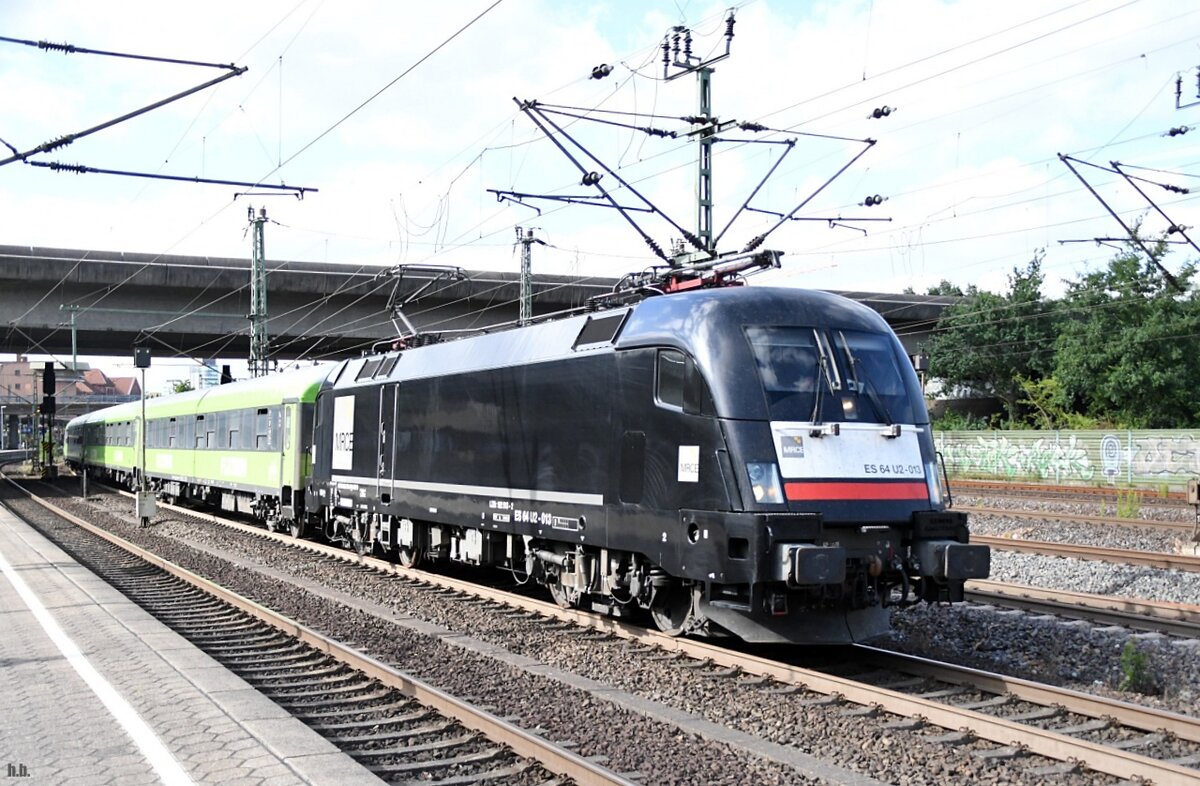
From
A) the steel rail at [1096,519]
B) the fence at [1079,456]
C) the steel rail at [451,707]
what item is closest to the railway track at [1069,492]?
the fence at [1079,456]

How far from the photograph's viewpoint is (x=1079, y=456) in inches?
1388

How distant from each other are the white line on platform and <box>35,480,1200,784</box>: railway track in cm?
450

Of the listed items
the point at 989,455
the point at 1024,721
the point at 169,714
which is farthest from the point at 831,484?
the point at 989,455

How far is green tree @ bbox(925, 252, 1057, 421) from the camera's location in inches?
2003

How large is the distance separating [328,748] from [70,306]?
120 feet

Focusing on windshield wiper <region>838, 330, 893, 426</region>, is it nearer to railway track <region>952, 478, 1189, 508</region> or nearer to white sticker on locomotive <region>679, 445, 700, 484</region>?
white sticker on locomotive <region>679, 445, 700, 484</region>

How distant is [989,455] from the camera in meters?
39.2

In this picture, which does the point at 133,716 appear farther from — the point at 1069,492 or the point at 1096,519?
the point at 1069,492

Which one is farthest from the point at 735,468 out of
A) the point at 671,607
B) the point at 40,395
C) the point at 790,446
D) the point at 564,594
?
the point at 40,395

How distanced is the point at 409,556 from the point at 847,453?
8.86m

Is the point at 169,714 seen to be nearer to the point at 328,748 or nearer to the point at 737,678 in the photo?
the point at 328,748

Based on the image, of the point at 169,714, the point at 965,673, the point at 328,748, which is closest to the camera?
the point at 328,748

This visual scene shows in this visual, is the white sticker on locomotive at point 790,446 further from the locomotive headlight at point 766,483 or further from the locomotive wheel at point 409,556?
the locomotive wheel at point 409,556

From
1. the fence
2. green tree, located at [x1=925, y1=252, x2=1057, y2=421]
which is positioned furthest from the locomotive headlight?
green tree, located at [x1=925, y1=252, x2=1057, y2=421]
